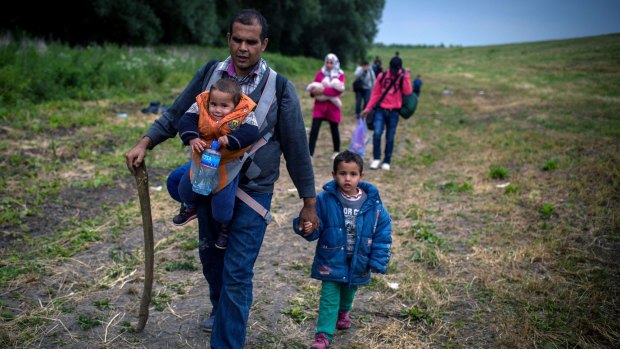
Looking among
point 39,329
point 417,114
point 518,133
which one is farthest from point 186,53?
point 39,329

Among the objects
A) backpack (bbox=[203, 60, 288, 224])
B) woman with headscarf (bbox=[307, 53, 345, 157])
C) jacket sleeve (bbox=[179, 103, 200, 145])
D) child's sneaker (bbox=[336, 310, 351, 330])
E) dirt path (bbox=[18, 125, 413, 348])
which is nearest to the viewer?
jacket sleeve (bbox=[179, 103, 200, 145])

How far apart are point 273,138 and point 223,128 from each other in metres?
0.43

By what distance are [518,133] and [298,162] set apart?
1110 centimetres

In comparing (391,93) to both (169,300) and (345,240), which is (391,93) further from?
(169,300)

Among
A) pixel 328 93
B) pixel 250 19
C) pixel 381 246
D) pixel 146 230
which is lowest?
pixel 381 246

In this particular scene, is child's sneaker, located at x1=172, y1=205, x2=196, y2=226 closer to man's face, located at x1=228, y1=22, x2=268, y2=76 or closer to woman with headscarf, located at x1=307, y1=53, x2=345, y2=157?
man's face, located at x1=228, y1=22, x2=268, y2=76

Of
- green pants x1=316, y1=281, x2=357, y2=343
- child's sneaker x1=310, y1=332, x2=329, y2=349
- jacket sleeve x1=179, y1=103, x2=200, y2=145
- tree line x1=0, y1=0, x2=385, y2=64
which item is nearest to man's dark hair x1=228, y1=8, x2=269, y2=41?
jacket sleeve x1=179, y1=103, x2=200, y2=145

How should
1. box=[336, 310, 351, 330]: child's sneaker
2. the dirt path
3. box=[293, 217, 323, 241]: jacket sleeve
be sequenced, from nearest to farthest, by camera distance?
1. box=[293, 217, 323, 241]: jacket sleeve
2. the dirt path
3. box=[336, 310, 351, 330]: child's sneaker

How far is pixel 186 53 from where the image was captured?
77.6ft

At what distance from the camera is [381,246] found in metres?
3.54

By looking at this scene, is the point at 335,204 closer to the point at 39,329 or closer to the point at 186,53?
the point at 39,329

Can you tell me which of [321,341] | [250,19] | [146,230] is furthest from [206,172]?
[321,341]

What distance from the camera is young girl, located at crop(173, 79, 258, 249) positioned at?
2756 mm

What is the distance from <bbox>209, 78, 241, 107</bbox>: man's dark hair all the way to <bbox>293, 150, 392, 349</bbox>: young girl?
1.08 m
